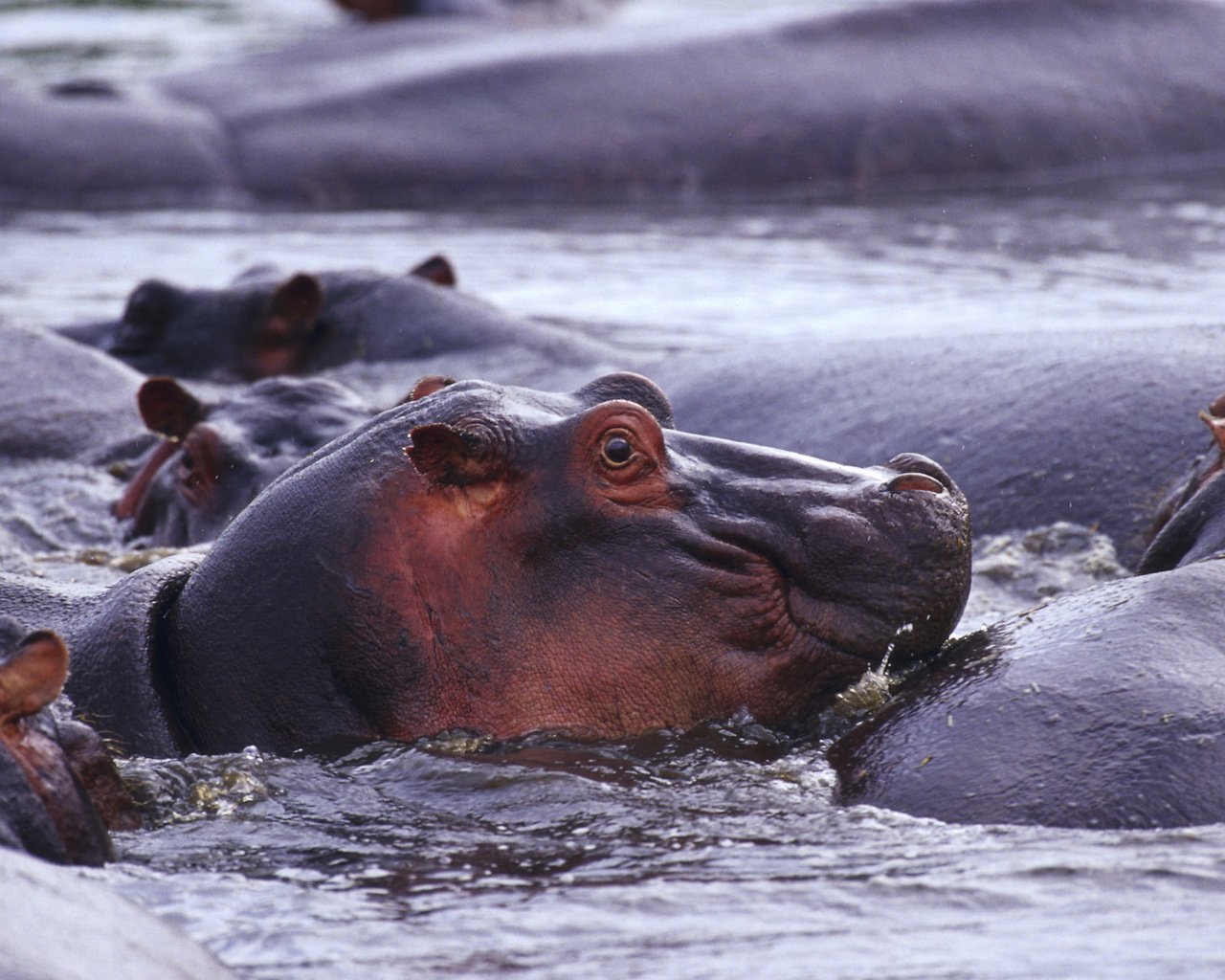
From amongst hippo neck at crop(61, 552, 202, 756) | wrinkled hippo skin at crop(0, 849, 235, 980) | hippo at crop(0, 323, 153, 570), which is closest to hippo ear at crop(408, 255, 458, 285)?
hippo at crop(0, 323, 153, 570)

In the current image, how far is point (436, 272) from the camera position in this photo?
29.2 ft

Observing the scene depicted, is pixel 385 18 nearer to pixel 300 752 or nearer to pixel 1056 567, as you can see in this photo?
pixel 1056 567

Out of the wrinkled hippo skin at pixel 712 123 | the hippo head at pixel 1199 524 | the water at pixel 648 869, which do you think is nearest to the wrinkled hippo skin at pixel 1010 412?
the water at pixel 648 869

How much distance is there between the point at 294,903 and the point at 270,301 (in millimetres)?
5265

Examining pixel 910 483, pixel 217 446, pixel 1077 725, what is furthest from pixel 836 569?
pixel 217 446

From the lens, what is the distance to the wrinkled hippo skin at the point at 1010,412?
5.92 m

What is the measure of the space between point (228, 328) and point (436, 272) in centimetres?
90

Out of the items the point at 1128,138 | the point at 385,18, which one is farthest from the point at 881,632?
the point at 385,18

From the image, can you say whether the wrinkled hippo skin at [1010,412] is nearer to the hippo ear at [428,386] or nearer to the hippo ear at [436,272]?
the hippo ear at [428,386]

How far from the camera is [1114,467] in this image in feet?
19.4

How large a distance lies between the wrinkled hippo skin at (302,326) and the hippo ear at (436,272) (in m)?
0.17

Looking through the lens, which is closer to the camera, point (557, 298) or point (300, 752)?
point (300, 752)

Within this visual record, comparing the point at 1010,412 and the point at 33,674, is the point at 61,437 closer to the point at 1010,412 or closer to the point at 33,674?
the point at 1010,412

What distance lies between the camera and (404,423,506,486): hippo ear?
13.1ft
